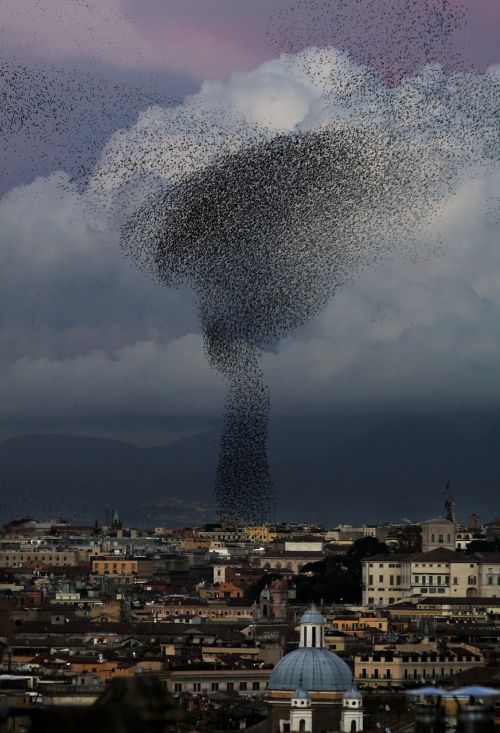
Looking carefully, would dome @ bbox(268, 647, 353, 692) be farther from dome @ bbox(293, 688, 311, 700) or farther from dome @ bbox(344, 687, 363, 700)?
dome @ bbox(344, 687, 363, 700)

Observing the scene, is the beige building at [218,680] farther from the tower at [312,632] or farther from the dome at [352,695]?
the dome at [352,695]

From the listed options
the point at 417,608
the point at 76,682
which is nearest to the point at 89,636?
the point at 417,608

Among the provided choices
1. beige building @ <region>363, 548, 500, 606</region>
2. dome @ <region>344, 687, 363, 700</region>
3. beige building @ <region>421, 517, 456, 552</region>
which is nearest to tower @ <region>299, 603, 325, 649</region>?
dome @ <region>344, 687, 363, 700</region>

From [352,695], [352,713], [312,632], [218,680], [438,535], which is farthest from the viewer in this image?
[438,535]

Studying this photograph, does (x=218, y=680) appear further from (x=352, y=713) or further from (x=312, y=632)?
(x=352, y=713)

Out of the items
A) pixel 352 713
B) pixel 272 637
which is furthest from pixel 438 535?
pixel 352 713
